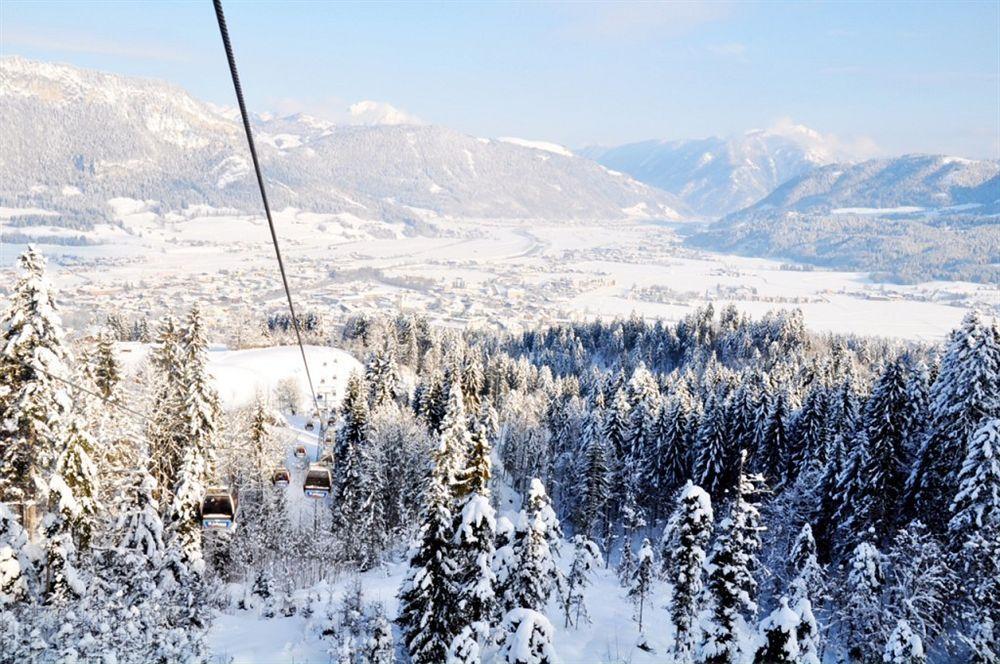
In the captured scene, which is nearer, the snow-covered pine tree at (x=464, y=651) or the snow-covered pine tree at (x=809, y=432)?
the snow-covered pine tree at (x=464, y=651)

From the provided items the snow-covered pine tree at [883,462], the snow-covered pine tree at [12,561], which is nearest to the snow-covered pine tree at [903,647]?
the snow-covered pine tree at [883,462]

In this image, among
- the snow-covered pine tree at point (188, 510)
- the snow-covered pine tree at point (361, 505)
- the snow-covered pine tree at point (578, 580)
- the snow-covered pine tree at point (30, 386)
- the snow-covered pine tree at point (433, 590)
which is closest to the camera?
the snow-covered pine tree at point (30, 386)

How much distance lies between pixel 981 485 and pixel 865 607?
22.0 ft

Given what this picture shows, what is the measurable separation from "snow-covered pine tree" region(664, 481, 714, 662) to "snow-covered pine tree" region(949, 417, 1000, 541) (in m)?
11.1

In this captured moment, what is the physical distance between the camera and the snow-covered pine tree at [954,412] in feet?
98.1

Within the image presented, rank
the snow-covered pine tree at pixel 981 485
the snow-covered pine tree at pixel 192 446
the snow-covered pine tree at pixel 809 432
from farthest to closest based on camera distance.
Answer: the snow-covered pine tree at pixel 809 432
the snow-covered pine tree at pixel 192 446
the snow-covered pine tree at pixel 981 485

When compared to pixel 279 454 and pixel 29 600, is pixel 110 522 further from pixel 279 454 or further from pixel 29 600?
pixel 279 454

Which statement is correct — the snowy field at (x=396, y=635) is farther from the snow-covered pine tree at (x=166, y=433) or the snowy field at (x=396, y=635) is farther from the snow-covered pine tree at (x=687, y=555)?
the snow-covered pine tree at (x=166, y=433)

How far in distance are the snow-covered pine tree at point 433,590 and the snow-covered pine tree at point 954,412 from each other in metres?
23.0

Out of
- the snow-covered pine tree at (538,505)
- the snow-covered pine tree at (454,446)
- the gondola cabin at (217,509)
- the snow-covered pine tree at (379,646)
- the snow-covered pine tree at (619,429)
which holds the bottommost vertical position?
the snow-covered pine tree at (619,429)

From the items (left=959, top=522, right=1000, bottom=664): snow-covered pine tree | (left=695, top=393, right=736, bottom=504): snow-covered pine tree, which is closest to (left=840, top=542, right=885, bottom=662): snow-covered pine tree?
(left=959, top=522, right=1000, bottom=664): snow-covered pine tree

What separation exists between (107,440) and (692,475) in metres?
42.8

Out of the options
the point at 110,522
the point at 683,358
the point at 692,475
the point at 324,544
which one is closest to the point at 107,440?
the point at 110,522

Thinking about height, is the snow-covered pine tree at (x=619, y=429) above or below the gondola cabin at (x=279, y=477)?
below
